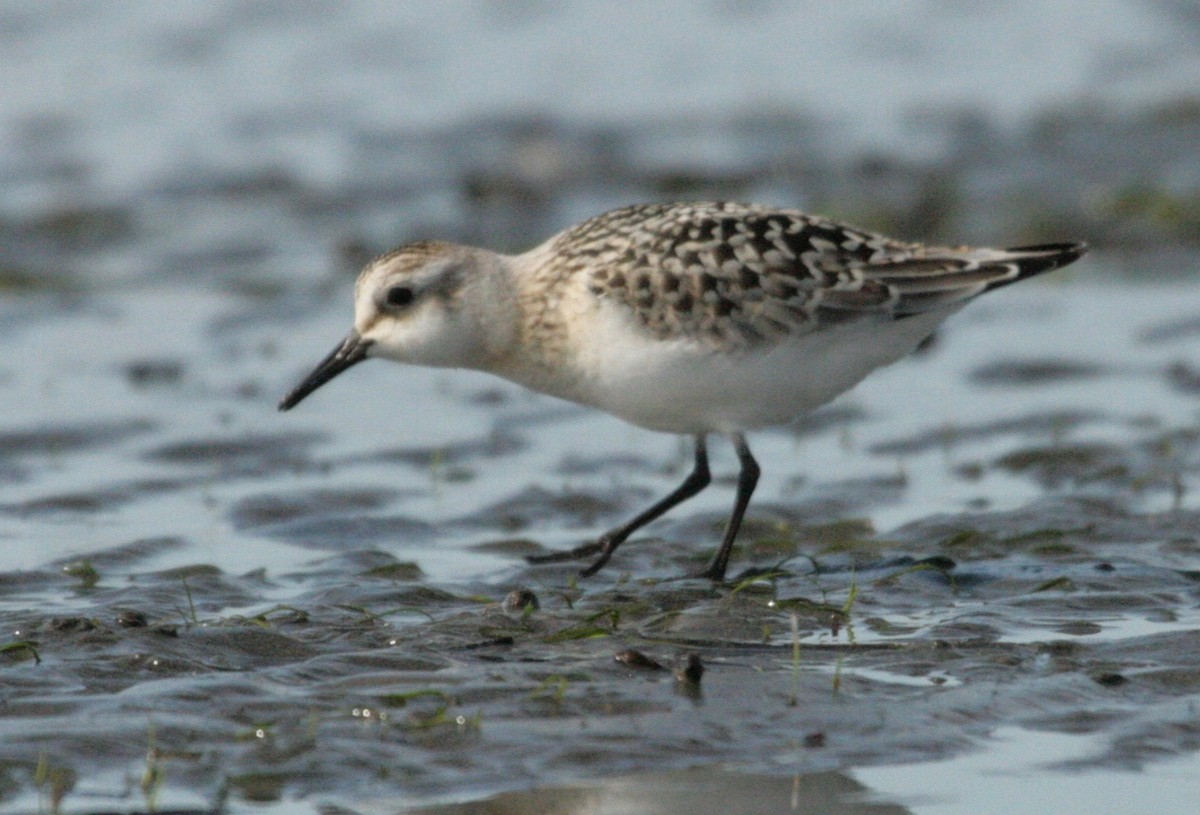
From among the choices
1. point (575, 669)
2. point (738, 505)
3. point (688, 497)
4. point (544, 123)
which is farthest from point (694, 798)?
point (544, 123)

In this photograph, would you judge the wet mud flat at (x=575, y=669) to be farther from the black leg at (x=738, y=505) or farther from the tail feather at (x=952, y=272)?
the tail feather at (x=952, y=272)

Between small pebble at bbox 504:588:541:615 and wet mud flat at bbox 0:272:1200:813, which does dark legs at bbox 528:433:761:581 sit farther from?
small pebble at bbox 504:588:541:615

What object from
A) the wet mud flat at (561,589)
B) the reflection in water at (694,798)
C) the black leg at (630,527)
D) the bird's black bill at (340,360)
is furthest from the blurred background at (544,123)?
the reflection in water at (694,798)

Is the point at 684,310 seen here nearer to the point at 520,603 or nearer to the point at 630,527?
the point at 630,527

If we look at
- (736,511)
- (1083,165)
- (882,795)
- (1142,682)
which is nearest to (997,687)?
(1142,682)

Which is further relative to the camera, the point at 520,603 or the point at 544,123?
the point at 544,123

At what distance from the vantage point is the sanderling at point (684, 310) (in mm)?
7676

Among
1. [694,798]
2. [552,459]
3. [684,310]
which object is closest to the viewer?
[694,798]

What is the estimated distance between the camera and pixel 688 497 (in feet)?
27.7

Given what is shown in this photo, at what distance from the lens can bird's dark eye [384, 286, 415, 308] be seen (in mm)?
7996

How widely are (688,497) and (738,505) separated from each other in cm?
37

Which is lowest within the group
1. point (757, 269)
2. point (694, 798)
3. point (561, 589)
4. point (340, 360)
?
point (694, 798)

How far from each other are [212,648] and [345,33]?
43.2 ft

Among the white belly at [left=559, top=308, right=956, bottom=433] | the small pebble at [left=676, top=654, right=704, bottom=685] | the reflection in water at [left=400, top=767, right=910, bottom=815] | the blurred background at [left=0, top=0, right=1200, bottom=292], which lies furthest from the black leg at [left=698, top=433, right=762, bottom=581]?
the blurred background at [left=0, top=0, right=1200, bottom=292]
